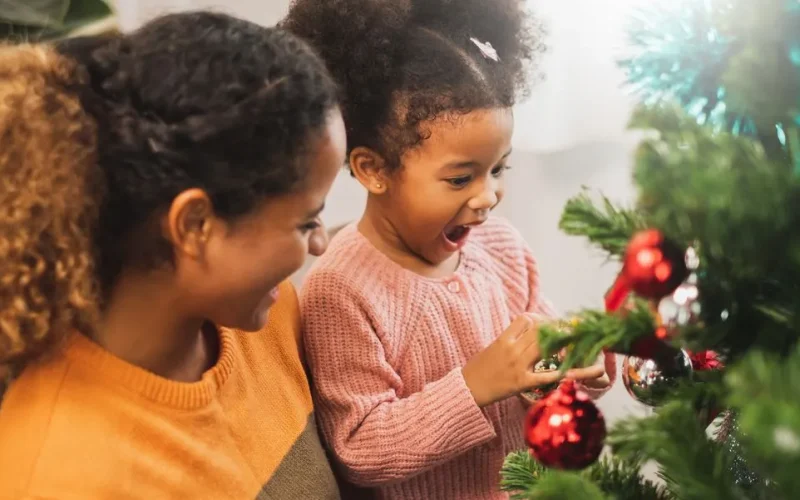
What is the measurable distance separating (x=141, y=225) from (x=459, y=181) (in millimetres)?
380

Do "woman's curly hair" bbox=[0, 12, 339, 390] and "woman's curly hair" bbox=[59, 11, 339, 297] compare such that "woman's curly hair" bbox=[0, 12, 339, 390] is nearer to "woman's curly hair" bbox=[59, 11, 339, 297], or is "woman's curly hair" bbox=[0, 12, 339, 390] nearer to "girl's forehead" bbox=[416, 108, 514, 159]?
"woman's curly hair" bbox=[59, 11, 339, 297]

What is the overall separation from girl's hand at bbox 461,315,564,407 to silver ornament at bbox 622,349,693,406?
6.6 inches

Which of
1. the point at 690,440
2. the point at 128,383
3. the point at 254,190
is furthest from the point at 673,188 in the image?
the point at 128,383

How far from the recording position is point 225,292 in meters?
0.65

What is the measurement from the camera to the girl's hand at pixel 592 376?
80 cm

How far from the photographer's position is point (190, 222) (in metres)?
0.61

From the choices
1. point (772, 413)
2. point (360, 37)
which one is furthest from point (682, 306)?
point (360, 37)

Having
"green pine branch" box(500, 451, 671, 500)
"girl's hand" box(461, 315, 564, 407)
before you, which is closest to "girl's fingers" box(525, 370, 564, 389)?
"girl's hand" box(461, 315, 564, 407)

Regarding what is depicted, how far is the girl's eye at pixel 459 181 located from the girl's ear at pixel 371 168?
81mm

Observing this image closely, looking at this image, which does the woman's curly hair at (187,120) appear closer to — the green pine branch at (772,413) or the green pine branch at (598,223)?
the green pine branch at (598,223)

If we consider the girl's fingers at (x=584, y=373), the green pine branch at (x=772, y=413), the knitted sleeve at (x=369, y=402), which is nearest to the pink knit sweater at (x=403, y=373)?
the knitted sleeve at (x=369, y=402)

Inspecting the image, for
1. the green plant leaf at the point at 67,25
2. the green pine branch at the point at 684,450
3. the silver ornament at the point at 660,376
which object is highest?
the green pine branch at the point at 684,450

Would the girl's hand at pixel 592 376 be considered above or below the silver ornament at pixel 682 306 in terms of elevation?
below

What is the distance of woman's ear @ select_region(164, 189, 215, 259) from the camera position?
1.93 ft
